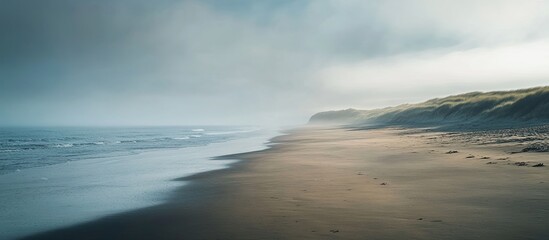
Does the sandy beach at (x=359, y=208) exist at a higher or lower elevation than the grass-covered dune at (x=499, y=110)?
lower

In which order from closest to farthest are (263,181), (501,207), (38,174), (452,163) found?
(501,207), (263,181), (452,163), (38,174)

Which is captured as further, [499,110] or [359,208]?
[499,110]

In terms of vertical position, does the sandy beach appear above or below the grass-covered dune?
below

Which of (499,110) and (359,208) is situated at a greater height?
(499,110)

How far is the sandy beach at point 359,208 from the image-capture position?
7.39 meters

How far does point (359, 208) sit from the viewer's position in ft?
31.1

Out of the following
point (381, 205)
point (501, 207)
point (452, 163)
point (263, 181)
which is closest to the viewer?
point (501, 207)

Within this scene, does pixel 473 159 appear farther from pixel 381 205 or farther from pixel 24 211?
pixel 24 211

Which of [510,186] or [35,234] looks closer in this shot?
[35,234]

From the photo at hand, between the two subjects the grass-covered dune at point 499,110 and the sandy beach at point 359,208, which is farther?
the grass-covered dune at point 499,110

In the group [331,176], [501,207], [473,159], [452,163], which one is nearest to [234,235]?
[501,207]

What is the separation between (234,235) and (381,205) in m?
4.42

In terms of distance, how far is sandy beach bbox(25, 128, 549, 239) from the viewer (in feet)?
24.3

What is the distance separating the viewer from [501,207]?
864 cm
